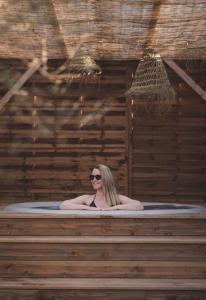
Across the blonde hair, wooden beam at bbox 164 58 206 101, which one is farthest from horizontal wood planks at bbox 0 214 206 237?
wooden beam at bbox 164 58 206 101

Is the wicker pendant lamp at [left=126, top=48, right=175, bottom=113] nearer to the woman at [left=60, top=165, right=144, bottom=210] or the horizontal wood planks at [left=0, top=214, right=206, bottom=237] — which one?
the woman at [left=60, top=165, right=144, bottom=210]

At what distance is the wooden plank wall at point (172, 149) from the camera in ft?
28.7

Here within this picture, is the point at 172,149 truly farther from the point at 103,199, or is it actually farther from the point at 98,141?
the point at 103,199

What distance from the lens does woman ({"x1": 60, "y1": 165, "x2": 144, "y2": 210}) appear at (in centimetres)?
544

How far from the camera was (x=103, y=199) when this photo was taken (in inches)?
221

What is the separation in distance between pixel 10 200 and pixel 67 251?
404 centimetres

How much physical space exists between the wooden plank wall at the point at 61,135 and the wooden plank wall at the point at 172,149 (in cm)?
23

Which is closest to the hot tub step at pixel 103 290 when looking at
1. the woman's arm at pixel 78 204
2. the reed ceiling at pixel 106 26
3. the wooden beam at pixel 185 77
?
the woman's arm at pixel 78 204

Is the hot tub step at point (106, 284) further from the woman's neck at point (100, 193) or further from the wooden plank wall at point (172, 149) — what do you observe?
the wooden plank wall at point (172, 149)

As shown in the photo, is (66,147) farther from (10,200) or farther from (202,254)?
(202,254)

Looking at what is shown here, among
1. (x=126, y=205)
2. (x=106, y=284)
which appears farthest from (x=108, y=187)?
(x=106, y=284)

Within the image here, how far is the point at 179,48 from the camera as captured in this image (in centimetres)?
713

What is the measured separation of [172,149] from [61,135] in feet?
5.40

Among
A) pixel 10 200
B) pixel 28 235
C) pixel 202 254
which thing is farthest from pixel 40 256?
pixel 10 200
